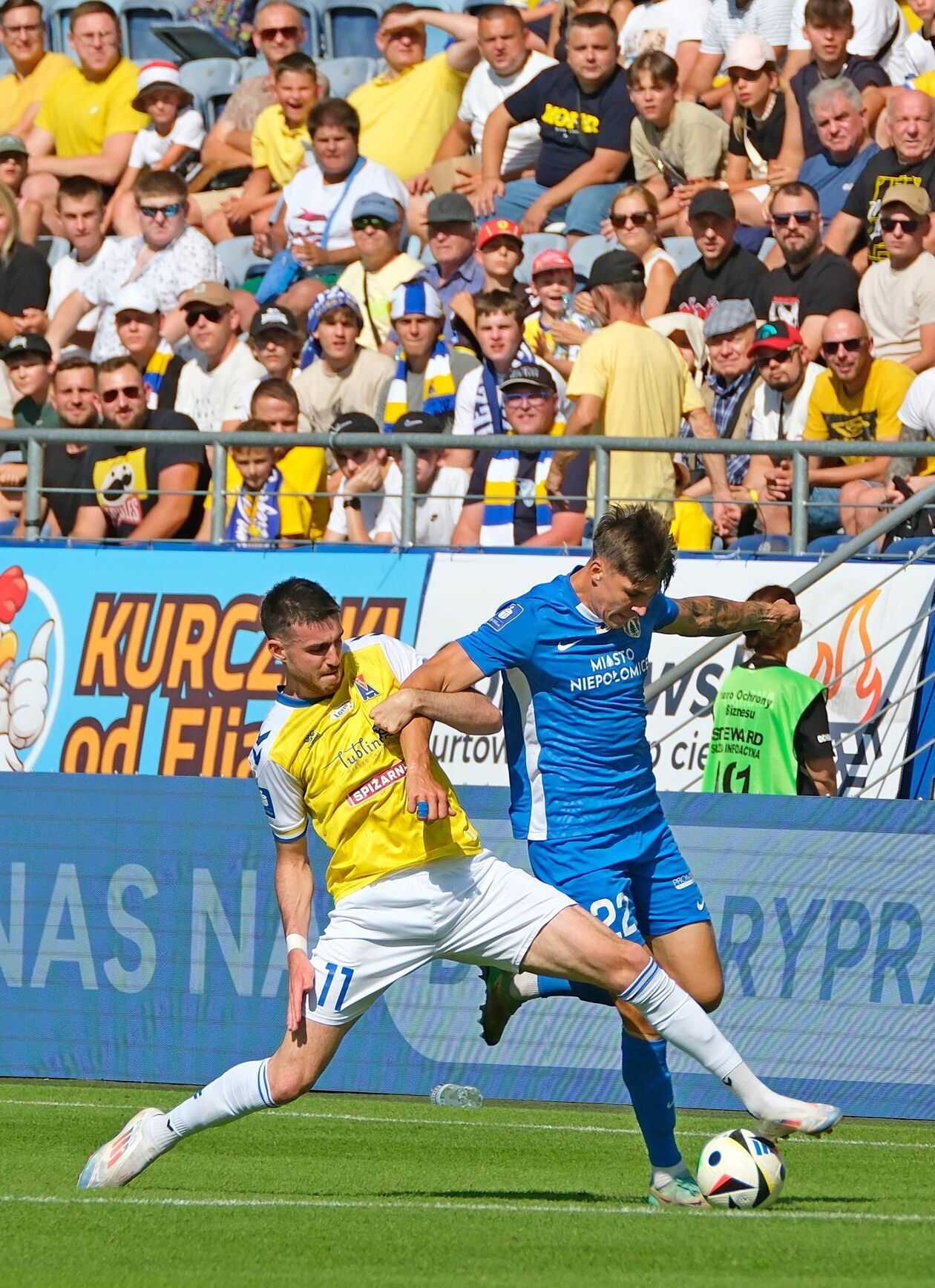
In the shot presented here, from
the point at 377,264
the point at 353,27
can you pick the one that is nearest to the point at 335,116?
the point at 377,264

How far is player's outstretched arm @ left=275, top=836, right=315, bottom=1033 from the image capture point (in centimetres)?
692

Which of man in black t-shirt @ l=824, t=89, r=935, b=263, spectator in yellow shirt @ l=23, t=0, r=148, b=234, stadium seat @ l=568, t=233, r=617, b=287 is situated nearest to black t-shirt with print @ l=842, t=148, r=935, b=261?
man in black t-shirt @ l=824, t=89, r=935, b=263

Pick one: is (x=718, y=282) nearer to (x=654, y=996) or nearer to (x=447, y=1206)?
(x=654, y=996)

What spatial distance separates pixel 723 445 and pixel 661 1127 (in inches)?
232

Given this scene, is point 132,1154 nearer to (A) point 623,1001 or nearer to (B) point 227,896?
(A) point 623,1001

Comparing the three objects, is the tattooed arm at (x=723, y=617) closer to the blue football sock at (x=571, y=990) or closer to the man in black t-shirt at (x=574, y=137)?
the blue football sock at (x=571, y=990)

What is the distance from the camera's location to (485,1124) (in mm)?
9625

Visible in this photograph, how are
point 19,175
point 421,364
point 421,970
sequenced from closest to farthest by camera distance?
1. point 421,970
2. point 421,364
3. point 19,175

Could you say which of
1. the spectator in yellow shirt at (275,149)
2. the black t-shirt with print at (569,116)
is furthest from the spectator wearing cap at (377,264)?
the spectator in yellow shirt at (275,149)

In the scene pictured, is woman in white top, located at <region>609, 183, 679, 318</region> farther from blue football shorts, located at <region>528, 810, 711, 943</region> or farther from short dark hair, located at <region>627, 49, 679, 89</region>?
blue football shorts, located at <region>528, 810, 711, 943</region>

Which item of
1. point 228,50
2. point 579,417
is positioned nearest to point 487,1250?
point 579,417

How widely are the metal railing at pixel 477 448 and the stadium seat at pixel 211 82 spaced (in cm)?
697

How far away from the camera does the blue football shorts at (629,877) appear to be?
725 centimetres

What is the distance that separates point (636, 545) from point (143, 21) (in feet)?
53.1
